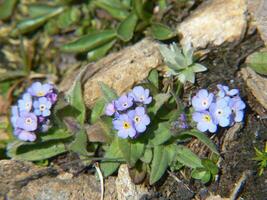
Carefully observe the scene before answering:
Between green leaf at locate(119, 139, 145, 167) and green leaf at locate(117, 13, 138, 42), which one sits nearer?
green leaf at locate(119, 139, 145, 167)

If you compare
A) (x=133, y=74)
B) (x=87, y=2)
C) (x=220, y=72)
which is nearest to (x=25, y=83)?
(x=87, y=2)

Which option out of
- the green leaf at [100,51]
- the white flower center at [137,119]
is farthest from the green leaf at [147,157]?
the green leaf at [100,51]

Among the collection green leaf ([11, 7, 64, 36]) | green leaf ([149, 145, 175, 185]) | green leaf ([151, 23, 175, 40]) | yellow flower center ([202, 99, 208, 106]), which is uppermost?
green leaf ([11, 7, 64, 36])

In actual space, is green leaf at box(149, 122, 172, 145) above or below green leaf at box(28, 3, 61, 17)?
below

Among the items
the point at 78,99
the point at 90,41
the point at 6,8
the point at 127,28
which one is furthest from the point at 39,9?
the point at 78,99

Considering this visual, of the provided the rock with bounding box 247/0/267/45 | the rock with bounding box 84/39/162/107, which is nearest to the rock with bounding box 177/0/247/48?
the rock with bounding box 247/0/267/45

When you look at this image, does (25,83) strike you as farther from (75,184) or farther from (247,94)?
(247,94)

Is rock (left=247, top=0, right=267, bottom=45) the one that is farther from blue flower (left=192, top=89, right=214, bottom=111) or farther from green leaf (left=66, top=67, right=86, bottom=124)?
green leaf (left=66, top=67, right=86, bottom=124)
